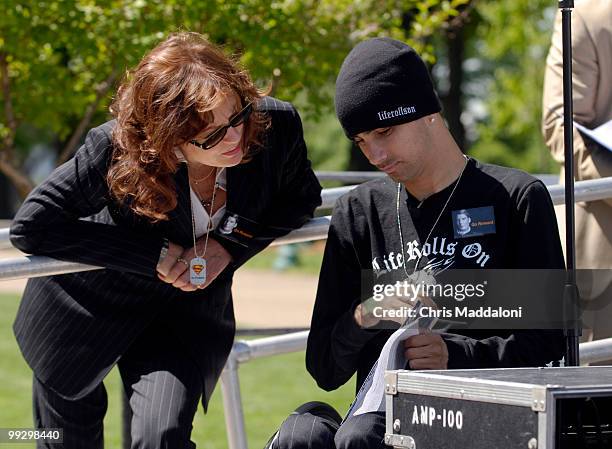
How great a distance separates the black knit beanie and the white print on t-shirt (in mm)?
327

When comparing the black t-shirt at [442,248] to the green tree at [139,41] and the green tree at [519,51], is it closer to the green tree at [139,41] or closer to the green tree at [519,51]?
the green tree at [139,41]

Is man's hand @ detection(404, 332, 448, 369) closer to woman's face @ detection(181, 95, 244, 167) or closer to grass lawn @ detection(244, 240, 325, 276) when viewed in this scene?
woman's face @ detection(181, 95, 244, 167)

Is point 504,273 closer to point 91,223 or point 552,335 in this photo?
point 552,335

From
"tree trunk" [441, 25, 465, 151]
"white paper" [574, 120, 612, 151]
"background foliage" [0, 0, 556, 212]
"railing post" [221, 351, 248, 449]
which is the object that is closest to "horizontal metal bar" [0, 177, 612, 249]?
"white paper" [574, 120, 612, 151]

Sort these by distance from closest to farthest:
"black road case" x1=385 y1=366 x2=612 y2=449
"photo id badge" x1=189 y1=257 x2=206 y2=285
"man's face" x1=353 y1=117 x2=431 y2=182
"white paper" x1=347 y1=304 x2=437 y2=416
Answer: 1. "black road case" x1=385 y1=366 x2=612 y2=449
2. "white paper" x1=347 y1=304 x2=437 y2=416
3. "man's face" x1=353 y1=117 x2=431 y2=182
4. "photo id badge" x1=189 y1=257 x2=206 y2=285

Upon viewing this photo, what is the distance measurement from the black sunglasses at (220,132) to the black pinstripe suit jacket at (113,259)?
18cm

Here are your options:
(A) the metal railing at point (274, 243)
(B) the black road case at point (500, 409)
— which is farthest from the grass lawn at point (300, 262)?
(B) the black road case at point (500, 409)

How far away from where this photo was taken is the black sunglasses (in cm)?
302

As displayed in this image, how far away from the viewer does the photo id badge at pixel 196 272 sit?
124 inches

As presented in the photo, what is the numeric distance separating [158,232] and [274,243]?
0.37 meters

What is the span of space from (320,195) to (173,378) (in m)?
0.77

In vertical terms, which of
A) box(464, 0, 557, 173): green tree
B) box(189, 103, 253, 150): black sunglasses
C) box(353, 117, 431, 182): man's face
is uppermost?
box(464, 0, 557, 173): green tree

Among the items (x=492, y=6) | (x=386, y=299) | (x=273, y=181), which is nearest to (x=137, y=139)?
(x=273, y=181)

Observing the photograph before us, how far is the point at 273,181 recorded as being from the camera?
337 cm
